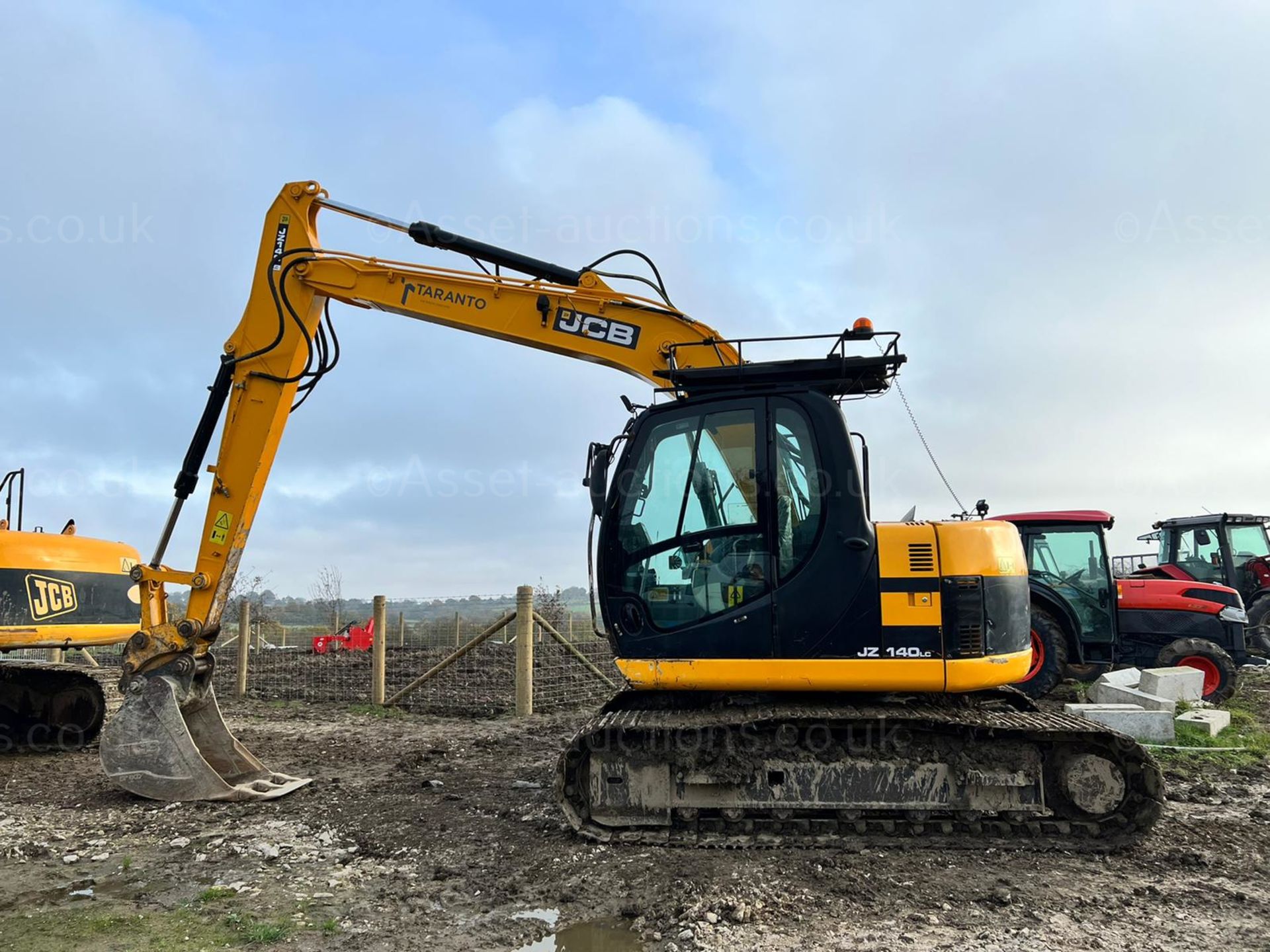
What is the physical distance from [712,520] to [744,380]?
993mm

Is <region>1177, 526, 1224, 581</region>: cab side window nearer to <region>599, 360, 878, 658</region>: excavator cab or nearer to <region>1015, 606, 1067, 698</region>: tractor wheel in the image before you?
<region>1015, 606, 1067, 698</region>: tractor wheel

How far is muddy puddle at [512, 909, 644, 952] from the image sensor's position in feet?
12.6

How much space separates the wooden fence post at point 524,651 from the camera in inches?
396

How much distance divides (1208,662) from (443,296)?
1070 centimetres

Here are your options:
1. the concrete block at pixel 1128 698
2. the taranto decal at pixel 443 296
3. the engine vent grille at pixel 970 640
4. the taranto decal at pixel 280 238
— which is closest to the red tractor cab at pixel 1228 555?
the concrete block at pixel 1128 698

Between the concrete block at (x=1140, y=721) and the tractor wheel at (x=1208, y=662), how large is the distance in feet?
11.6

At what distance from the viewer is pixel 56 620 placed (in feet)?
24.7

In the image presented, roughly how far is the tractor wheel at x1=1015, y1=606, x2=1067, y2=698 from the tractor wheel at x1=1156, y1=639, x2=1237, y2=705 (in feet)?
4.71

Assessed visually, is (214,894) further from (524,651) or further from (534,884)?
(524,651)

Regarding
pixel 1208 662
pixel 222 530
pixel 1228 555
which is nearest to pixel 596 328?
pixel 222 530

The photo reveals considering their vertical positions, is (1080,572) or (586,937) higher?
(1080,572)

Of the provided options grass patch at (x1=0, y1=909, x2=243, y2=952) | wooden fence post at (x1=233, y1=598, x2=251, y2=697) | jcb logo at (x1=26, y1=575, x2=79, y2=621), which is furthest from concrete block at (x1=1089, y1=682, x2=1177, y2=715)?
wooden fence post at (x1=233, y1=598, x2=251, y2=697)

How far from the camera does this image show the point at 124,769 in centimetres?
614

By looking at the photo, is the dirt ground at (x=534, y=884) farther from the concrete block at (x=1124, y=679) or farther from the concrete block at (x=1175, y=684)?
the concrete block at (x=1124, y=679)
